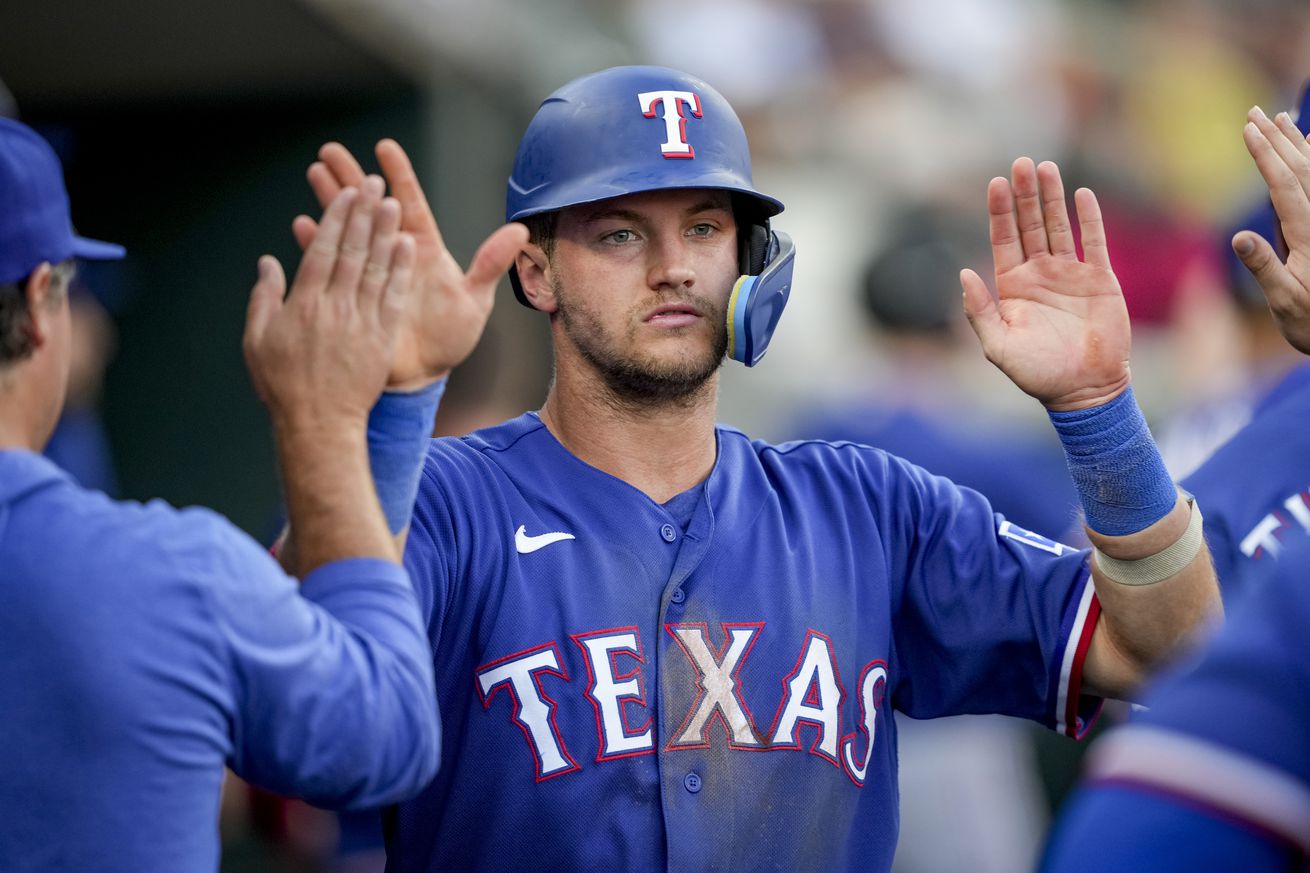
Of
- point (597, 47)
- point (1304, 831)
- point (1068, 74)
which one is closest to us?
point (1304, 831)

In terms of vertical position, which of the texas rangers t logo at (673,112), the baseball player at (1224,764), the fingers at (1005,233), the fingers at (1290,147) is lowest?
the baseball player at (1224,764)

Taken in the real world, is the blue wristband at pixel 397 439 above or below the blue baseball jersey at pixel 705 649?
above

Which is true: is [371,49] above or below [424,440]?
above

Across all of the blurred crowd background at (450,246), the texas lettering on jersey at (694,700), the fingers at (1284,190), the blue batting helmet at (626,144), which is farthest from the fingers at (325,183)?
the blurred crowd background at (450,246)

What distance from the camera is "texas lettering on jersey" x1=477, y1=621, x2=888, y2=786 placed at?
111 inches

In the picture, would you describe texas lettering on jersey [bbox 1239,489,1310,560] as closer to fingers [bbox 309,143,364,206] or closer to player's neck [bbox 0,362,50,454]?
fingers [bbox 309,143,364,206]

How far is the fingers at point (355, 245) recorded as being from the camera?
2.42m

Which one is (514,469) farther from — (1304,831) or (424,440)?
(1304,831)

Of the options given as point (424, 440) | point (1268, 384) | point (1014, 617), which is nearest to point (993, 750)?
point (1268, 384)

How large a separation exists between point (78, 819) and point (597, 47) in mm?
6450

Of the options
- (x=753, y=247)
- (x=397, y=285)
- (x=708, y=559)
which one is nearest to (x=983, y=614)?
(x=708, y=559)

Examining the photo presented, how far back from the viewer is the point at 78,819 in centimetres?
206

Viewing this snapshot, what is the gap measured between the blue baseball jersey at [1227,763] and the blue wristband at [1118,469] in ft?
4.64

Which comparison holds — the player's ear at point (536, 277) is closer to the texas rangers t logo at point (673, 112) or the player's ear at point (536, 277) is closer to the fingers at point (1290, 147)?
the texas rangers t logo at point (673, 112)
